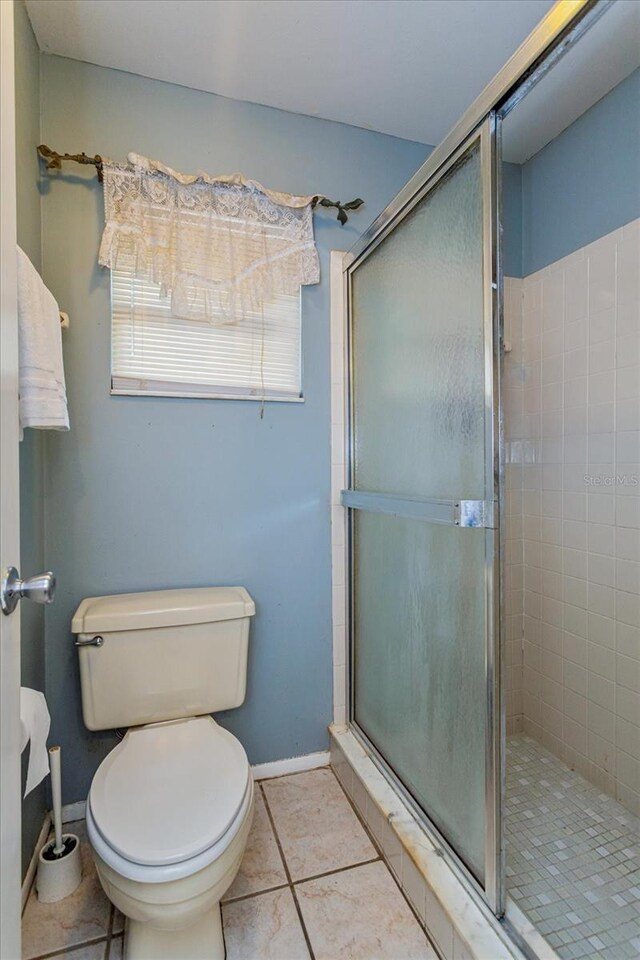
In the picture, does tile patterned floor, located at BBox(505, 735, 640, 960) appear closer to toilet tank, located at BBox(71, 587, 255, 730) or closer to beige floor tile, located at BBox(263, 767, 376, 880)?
beige floor tile, located at BBox(263, 767, 376, 880)

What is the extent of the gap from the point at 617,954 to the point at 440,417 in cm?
128

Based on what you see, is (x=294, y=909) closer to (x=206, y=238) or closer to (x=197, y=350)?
(x=197, y=350)

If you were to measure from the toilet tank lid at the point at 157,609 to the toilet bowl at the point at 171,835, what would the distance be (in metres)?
0.30

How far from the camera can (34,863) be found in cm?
126

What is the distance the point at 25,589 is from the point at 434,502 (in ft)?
2.82

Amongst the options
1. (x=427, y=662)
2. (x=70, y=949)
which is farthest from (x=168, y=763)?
(x=427, y=662)

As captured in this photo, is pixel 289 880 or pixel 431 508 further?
pixel 289 880

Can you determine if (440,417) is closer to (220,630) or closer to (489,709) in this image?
(489,709)

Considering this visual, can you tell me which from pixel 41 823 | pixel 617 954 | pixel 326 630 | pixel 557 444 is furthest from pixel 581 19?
pixel 41 823

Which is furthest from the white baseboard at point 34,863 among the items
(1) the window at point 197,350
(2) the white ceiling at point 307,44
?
(2) the white ceiling at point 307,44

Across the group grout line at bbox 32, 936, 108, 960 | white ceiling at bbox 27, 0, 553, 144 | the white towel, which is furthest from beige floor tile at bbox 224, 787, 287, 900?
white ceiling at bbox 27, 0, 553, 144

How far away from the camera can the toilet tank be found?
130cm

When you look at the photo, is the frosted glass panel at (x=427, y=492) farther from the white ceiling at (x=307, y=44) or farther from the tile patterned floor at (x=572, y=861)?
the white ceiling at (x=307, y=44)

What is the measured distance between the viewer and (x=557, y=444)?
5.75 ft
